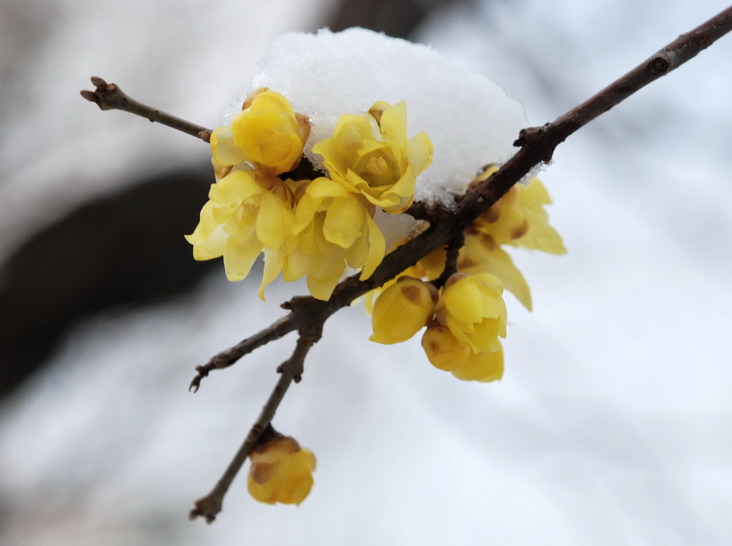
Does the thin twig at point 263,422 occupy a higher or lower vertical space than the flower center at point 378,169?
lower

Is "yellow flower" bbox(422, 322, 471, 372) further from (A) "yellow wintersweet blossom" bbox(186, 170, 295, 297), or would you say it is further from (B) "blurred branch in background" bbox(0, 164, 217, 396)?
(B) "blurred branch in background" bbox(0, 164, 217, 396)

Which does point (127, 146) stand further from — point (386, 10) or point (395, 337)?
point (395, 337)

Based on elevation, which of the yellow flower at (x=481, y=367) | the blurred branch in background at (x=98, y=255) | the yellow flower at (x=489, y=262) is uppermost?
the blurred branch in background at (x=98, y=255)

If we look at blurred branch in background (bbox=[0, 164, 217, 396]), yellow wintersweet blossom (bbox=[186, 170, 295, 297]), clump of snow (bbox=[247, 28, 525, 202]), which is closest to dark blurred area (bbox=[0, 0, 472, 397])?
blurred branch in background (bbox=[0, 164, 217, 396])

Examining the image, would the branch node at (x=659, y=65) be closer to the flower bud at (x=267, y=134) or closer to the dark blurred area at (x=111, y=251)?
the flower bud at (x=267, y=134)

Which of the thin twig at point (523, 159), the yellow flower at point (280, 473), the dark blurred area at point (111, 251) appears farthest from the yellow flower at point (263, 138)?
the dark blurred area at point (111, 251)

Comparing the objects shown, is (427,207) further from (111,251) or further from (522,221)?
(111,251)

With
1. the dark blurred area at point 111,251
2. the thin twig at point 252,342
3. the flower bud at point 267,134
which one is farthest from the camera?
the dark blurred area at point 111,251

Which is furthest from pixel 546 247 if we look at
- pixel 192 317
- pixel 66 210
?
pixel 192 317
